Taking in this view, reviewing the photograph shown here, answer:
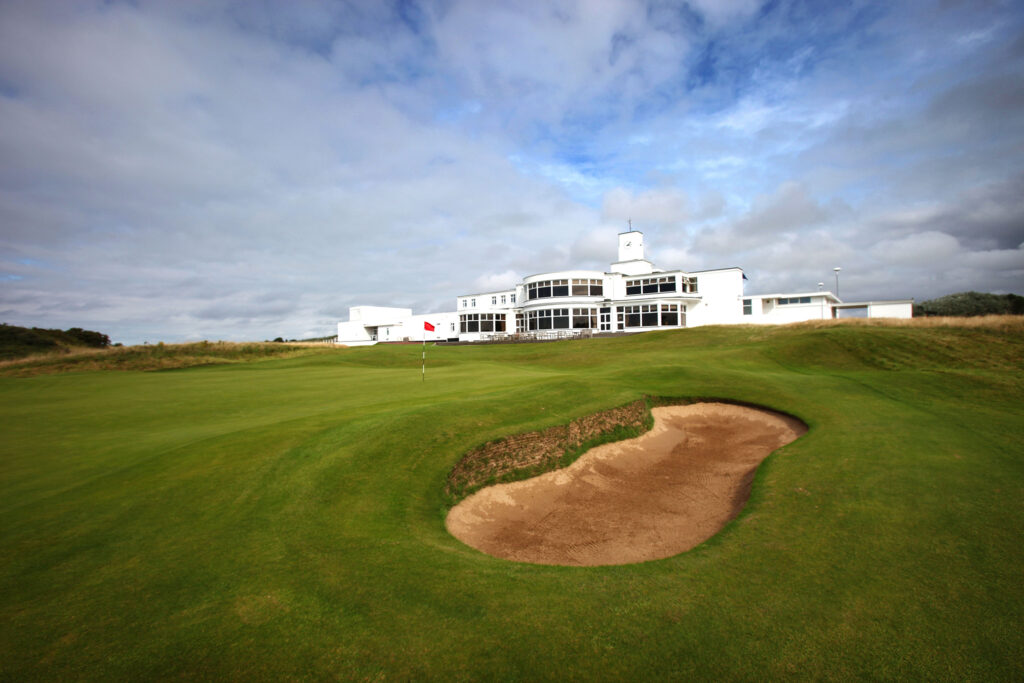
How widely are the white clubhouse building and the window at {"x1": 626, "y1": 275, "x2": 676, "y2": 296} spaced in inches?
4.3

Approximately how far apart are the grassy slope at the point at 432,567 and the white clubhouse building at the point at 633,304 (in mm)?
38912

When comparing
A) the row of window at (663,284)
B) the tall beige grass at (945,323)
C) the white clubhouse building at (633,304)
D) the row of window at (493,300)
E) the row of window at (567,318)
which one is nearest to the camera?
the tall beige grass at (945,323)

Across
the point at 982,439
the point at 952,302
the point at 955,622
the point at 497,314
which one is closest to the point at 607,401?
the point at 982,439

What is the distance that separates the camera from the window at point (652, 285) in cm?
5228

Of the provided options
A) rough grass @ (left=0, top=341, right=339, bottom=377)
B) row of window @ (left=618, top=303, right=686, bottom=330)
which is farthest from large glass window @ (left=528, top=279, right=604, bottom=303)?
rough grass @ (left=0, top=341, right=339, bottom=377)

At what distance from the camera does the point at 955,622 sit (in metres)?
5.21

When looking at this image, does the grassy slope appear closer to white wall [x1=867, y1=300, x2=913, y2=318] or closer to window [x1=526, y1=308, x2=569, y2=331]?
window [x1=526, y1=308, x2=569, y2=331]

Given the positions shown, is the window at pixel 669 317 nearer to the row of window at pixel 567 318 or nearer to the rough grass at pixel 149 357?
the row of window at pixel 567 318

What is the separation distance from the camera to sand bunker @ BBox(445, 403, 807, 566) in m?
8.88

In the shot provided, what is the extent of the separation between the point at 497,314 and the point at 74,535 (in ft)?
189

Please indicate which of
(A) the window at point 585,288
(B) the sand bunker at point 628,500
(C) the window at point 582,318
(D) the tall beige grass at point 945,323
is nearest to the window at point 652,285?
(A) the window at point 585,288

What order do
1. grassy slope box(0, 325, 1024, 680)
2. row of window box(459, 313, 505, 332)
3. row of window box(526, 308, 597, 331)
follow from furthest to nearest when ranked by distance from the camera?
1. row of window box(459, 313, 505, 332)
2. row of window box(526, 308, 597, 331)
3. grassy slope box(0, 325, 1024, 680)

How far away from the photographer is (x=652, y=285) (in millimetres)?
53625

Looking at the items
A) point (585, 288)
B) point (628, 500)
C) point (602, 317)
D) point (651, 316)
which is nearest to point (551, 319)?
point (585, 288)
